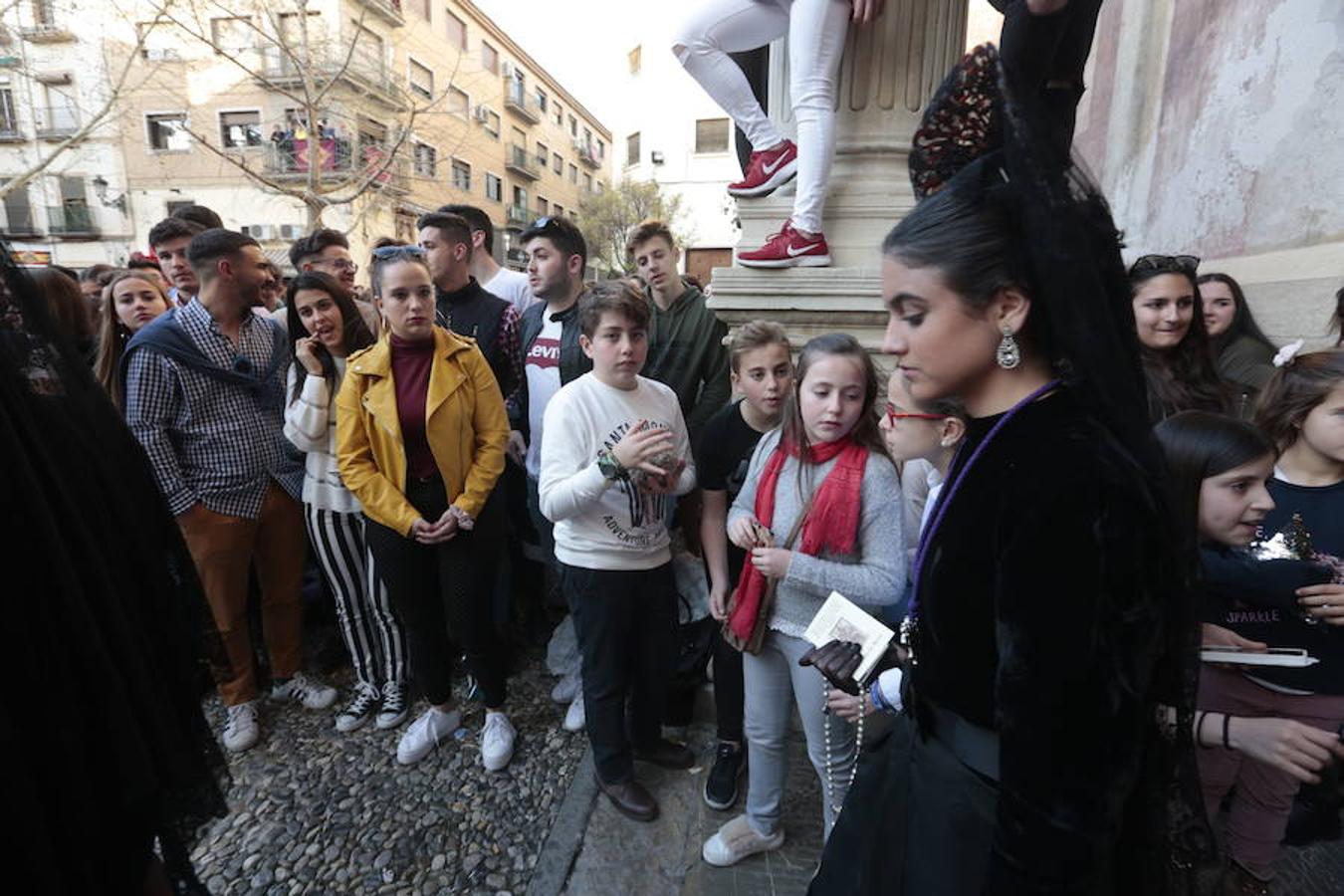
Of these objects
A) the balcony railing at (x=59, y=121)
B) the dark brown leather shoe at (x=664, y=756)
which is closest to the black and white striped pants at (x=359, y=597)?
the dark brown leather shoe at (x=664, y=756)

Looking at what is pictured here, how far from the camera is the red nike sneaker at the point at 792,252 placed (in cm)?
252

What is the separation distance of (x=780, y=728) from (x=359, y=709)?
6.59 ft

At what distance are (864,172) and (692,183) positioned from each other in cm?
2569

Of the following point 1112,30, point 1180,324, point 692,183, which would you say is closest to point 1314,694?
point 1180,324

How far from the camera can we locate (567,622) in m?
3.33

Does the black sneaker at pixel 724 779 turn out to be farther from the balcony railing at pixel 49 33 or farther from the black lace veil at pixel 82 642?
the balcony railing at pixel 49 33

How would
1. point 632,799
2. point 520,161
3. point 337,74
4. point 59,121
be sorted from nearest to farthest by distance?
point 632,799 → point 337,74 → point 59,121 → point 520,161

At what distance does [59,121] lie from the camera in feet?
77.2

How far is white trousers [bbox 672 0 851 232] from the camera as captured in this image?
7.91ft

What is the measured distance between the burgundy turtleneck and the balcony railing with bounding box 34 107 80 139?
28955 mm

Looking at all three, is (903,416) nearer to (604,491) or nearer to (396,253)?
(604,491)

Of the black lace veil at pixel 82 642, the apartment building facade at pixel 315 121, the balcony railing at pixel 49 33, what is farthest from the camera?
the balcony railing at pixel 49 33

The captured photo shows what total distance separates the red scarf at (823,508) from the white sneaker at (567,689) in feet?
4.38

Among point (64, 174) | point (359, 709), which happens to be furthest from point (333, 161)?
point (359, 709)
